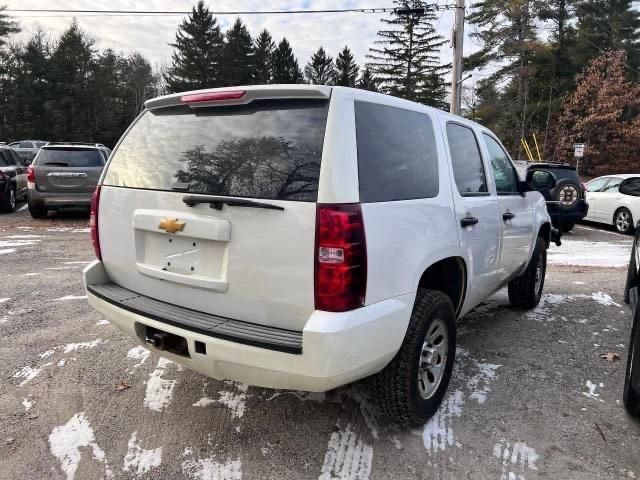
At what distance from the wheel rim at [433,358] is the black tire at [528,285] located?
2167 mm

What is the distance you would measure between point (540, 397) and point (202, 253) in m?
2.38

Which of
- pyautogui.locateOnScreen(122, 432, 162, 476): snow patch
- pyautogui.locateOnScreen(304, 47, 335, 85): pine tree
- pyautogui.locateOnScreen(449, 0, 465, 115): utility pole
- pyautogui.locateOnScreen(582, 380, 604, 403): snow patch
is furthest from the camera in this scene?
pyautogui.locateOnScreen(304, 47, 335, 85): pine tree

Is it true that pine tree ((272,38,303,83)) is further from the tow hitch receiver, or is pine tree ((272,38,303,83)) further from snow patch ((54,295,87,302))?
the tow hitch receiver

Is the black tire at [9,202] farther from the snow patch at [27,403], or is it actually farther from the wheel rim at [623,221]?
the wheel rim at [623,221]

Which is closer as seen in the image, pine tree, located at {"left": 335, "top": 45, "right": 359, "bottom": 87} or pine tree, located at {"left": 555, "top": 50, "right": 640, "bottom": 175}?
pine tree, located at {"left": 555, "top": 50, "right": 640, "bottom": 175}

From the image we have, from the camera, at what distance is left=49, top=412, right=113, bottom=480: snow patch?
2.52 metres

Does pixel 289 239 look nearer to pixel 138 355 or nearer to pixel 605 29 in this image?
pixel 138 355

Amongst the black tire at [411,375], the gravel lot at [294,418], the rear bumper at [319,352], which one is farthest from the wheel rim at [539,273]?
the rear bumper at [319,352]

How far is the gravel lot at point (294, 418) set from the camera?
2551mm

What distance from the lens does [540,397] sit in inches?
129

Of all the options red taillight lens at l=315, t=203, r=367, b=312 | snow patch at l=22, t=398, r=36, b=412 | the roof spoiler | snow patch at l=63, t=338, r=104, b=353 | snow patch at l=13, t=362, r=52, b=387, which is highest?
the roof spoiler

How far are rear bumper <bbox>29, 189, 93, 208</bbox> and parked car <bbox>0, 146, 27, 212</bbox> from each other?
5.95 feet

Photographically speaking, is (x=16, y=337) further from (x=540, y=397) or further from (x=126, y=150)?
(x=540, y=397)

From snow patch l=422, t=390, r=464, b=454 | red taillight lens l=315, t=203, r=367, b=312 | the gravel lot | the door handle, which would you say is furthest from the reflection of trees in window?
snow patch l=422, t=390, r=464, b=454
